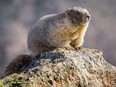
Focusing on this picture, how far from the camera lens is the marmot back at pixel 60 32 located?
31.5 feet

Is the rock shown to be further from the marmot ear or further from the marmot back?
the marmot ear

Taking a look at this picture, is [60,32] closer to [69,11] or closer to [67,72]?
[69,11]

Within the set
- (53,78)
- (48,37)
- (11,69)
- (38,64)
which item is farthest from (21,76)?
(48,37)

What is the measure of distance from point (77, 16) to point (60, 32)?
601 mm

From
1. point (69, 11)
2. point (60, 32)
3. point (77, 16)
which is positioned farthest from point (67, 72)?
point (69, 11)

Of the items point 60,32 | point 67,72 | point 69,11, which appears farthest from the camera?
point 69,11

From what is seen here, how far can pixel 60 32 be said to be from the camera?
9.73 metres

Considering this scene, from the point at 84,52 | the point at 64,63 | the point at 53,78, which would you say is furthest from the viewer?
the point at 84,52

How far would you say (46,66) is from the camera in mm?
6285

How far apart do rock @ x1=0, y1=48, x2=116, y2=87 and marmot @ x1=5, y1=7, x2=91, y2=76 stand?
5.10ft

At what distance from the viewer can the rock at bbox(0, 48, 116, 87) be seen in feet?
18.7

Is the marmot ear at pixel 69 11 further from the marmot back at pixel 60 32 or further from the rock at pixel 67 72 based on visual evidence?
the rock at pixel 67 72

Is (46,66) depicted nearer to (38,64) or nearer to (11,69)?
(38,64)

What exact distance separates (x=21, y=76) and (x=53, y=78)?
599mm
